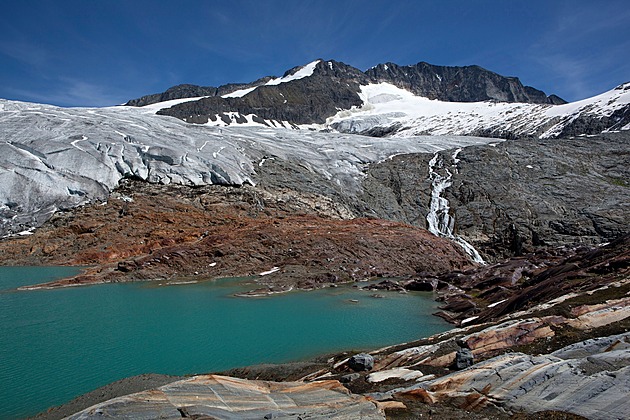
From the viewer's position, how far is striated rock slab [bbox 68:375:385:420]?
22.0ft

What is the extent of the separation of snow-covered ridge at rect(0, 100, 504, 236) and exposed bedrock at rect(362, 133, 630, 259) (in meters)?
7.79

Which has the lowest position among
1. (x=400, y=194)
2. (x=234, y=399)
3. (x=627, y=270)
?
(x=234, y=399)

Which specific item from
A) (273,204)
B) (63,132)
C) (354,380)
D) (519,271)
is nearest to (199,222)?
(273,204)

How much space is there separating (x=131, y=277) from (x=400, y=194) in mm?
42775

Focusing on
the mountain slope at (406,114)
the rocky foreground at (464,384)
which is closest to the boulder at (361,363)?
the rocky foreground at (464,384)

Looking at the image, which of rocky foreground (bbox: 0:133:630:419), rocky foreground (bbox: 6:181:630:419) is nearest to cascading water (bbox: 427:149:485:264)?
rocky foreground (bbox: 0:133:630:419)

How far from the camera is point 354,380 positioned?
1041cm

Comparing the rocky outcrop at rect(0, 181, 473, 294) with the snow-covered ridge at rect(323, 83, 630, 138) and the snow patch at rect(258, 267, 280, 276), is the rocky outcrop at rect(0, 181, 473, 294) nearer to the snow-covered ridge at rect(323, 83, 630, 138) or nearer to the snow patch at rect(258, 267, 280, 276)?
the snow patch at rect(258, 267, 280, 276)

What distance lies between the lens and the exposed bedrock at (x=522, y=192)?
54.3 m

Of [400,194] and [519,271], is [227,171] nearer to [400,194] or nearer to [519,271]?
[400,194]

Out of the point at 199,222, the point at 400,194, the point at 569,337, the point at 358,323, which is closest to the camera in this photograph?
the point at 569,337

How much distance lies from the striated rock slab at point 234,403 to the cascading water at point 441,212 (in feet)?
155

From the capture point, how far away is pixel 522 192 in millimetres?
63250

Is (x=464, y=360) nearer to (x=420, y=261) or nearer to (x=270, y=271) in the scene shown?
(x=270, y=271)
